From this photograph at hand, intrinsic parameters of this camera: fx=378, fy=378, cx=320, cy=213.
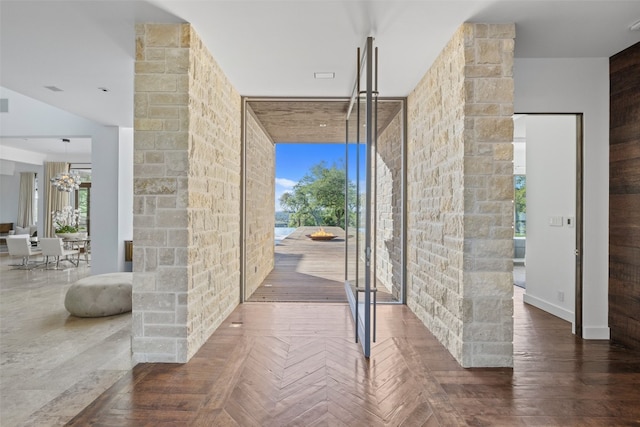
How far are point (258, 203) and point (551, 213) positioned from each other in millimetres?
4094

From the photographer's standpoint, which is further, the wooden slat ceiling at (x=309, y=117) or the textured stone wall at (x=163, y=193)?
the wooden slat ceiling at (x=309, y=117)

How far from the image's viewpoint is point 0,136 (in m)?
7.11

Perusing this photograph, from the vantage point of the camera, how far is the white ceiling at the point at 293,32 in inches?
103

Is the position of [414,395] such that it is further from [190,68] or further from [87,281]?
[87,281]

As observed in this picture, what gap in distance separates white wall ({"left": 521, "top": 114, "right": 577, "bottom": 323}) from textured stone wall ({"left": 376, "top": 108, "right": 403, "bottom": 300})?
1.61m

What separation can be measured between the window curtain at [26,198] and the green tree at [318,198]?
9252 millimetres

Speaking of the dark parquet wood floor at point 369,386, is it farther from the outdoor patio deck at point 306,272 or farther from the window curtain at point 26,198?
the window curtain at point 26,198

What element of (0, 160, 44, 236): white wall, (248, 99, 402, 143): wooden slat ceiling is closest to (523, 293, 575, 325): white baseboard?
(248, 99, 402, 143): wooden slat ceiling

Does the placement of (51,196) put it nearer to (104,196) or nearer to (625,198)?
(104,196)

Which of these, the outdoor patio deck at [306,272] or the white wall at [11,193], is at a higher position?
the white wall at [11,193]

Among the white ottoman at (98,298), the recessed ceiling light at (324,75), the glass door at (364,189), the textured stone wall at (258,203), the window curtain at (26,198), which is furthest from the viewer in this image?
the window curtain at (26,198)

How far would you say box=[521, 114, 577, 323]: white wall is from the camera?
404 centimetres

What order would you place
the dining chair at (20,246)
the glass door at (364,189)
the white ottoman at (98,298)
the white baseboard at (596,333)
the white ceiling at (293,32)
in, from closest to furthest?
the white ceiling at (293,32) → the glass door at (364,189) → the white baseboard at (596,333) → the white ottoman at (98,298) → the dining chair at (20,246)

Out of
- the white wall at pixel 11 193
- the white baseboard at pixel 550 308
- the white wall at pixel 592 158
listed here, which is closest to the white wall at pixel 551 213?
the white baseboard at pixel 550 308
